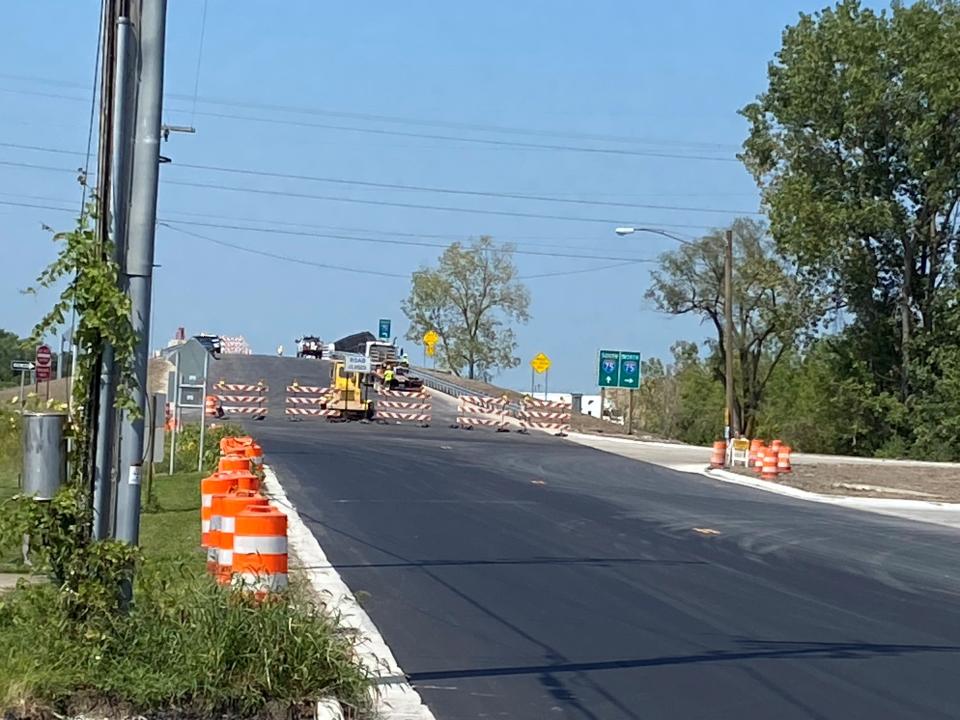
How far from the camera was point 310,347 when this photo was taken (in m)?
99.4

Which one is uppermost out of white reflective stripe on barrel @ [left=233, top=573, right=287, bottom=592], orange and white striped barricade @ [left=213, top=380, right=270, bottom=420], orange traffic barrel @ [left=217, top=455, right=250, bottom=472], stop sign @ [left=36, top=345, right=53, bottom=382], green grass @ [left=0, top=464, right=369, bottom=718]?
stop sign @ [left=36, top=345, right=53, bottom=382]

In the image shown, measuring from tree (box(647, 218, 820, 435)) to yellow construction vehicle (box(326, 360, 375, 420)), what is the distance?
21.8m

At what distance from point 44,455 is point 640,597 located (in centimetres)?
742

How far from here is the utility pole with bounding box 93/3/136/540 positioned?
30.2ft

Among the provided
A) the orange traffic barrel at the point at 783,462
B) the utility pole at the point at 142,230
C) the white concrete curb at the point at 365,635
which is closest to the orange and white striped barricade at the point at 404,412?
the orange traffic barrel at the point at 783,462

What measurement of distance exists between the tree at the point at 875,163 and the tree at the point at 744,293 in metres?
5.02

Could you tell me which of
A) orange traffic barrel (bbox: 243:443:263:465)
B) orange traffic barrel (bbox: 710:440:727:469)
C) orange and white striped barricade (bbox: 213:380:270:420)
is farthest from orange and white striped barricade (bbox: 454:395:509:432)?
orange traffic barrel (bbox: 243:443:263:465)

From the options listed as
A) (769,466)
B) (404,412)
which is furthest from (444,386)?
(769,466)

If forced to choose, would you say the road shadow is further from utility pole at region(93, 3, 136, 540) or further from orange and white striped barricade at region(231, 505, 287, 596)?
utility pole at region(93, 3, 136, 540)

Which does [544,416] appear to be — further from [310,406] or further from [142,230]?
[142,230]

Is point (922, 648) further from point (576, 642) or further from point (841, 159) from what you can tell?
point (841, 159)

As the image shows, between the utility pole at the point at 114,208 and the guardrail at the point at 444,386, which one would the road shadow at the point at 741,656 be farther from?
the guardrail at the point at 444,386

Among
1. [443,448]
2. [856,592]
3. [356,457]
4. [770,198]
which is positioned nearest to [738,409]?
[770,198]

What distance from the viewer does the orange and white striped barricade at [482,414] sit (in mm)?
58634
